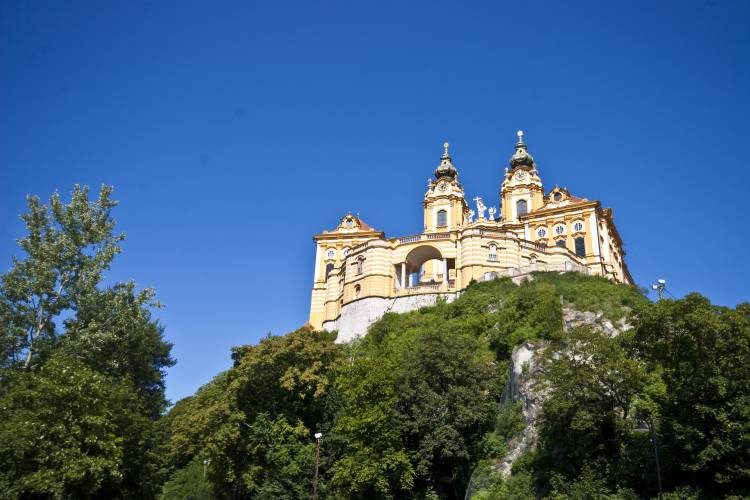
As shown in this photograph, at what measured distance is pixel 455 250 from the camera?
6034 cm

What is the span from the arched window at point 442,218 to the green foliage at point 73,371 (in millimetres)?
41746

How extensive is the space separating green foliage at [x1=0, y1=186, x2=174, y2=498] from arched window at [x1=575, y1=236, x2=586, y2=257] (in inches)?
1757

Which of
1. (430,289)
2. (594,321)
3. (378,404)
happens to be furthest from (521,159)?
(378,404)

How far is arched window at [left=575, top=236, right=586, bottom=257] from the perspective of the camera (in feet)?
221

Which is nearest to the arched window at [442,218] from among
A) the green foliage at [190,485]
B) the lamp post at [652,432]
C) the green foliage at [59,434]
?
the green foliage at [190,485]

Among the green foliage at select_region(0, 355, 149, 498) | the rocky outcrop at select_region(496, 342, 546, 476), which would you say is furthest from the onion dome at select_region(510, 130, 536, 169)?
the green foliage at select_region(0, 355, 149, 498)

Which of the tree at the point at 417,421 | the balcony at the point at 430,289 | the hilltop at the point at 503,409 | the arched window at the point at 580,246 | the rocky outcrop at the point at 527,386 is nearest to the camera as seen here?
the hilltop at the point at 503,409

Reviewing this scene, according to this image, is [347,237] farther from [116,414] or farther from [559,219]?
[116,414]

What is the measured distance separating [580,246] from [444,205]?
673 inches

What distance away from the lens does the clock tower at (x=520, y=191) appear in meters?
76.1

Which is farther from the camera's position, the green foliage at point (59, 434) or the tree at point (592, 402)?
the green foliage at point (59, 434)

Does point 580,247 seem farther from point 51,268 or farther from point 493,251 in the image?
point 51,268

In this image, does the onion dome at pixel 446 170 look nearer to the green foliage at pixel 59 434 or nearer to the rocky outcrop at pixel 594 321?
the rocky outcrop at pixel 594 321

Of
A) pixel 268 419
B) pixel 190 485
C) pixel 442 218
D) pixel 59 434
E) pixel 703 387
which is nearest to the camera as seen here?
pixel 703 387
